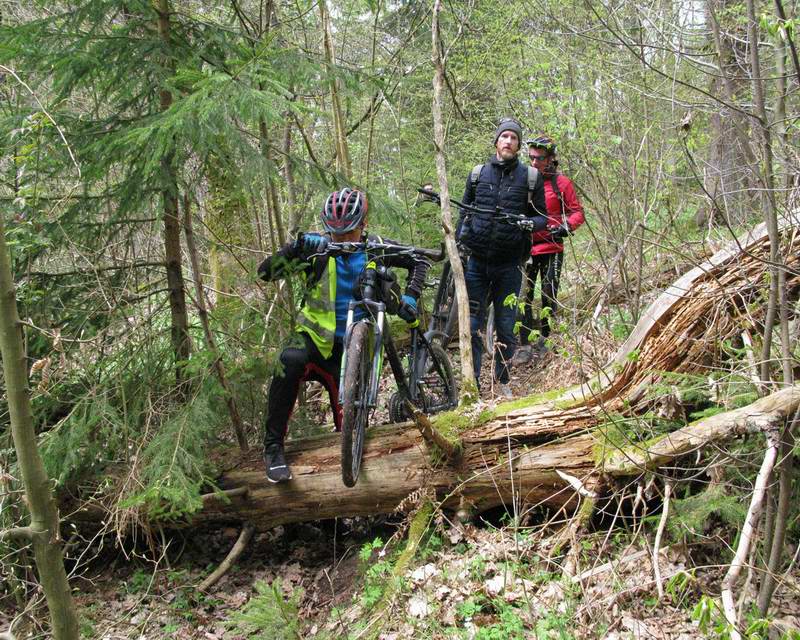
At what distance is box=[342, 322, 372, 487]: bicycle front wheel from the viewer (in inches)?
178

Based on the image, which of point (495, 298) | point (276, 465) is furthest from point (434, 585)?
point (495, 298)

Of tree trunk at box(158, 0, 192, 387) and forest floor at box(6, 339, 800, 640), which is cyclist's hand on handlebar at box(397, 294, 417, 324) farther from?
tree trunk at box(158, 0, 192, 387)

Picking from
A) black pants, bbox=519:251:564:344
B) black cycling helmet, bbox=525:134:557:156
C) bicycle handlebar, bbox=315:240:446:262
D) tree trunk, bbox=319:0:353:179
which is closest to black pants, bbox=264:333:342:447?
bicycle handlebar, bbox=315:240:446:262

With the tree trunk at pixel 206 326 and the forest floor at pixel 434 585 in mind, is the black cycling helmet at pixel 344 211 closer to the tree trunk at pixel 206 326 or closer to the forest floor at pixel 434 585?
the tree trunk at pixel 206 326

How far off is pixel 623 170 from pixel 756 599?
4168mm

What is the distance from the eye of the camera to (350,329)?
15.6ft

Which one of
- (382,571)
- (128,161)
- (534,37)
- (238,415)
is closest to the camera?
(382,571)

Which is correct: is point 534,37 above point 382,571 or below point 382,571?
above

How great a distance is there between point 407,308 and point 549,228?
8.67ft

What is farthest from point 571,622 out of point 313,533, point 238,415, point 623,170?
point 623,170

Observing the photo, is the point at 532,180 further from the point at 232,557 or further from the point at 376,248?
the point at 232,557

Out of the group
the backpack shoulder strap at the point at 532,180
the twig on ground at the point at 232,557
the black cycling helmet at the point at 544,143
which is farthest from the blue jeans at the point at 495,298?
the twig on ground at the point at 232,557

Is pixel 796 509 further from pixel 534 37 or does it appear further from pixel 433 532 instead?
pixel 534 37

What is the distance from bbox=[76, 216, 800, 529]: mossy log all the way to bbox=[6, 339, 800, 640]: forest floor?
0.96 feet
